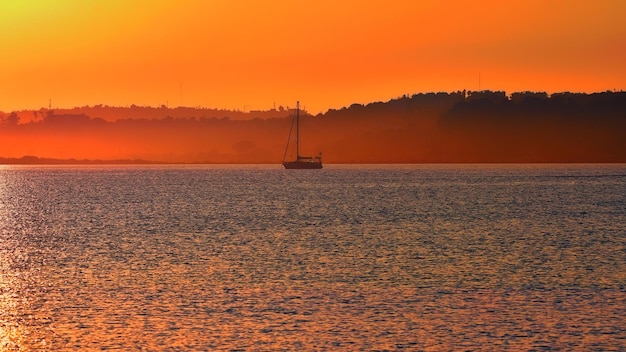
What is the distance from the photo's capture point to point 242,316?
42188mm

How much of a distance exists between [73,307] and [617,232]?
63.7 m

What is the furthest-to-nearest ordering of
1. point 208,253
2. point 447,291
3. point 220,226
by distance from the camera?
1. point 220,226
2. point 208,253
3. point 447,291

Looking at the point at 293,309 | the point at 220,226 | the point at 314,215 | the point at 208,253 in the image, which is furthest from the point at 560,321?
the point at 314,215

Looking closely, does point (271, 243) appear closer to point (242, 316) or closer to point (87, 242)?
point (87, 242)

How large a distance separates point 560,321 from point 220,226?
6573cm

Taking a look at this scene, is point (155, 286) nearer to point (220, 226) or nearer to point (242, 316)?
point (242, 316)

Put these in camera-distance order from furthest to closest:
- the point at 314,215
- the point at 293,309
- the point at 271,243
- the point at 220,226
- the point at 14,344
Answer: the point at 314,215
the point at 220,226
the point at 271,243
the point at 293,309
the point at 14,344

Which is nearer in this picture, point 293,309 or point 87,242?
point 293,309

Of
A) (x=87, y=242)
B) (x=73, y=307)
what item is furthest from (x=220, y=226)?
(x=73, y=307)

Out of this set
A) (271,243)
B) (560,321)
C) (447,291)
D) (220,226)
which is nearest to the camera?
(560,321)

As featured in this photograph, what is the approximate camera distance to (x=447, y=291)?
4984 centimetres

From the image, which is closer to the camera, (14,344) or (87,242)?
(14,344)

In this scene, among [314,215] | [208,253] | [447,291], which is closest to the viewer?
[447,291]

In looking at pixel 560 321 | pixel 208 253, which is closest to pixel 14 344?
pixel 560 321
